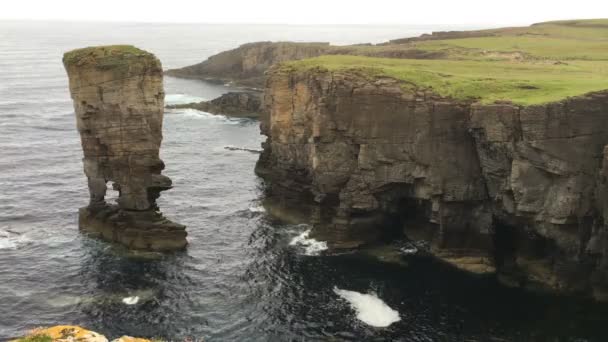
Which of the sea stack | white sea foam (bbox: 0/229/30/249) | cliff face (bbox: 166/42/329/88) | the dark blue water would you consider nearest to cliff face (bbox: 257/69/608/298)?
the dark blue water

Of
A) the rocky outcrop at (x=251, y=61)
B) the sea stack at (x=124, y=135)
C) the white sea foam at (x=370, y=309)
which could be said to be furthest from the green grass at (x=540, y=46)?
the sea stack at (x=124, y=135)

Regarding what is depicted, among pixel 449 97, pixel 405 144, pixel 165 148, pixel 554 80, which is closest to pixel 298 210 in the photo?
pixel 405 144

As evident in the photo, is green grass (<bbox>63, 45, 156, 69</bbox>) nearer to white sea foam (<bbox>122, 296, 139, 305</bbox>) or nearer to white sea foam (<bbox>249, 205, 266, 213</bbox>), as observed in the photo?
white sea foam (<bbox>249, 205, 266, 213</bbox>)

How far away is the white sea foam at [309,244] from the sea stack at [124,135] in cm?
1017

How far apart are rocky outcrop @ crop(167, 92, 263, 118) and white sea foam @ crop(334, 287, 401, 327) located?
7536 centimetres

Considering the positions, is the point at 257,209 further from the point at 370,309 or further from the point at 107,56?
the point at 370,309

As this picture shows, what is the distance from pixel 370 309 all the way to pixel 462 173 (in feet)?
49.3

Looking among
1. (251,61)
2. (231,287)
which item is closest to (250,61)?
(251,61)

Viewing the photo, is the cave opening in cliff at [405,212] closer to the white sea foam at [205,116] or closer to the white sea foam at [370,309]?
the white sea foam at [370,309]

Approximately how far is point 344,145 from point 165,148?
145 ft

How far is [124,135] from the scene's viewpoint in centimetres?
5450

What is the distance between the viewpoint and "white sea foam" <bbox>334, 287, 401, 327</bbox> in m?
42.5

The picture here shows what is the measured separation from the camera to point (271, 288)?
47281 millimetres

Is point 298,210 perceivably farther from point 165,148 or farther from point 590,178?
point 165,148
